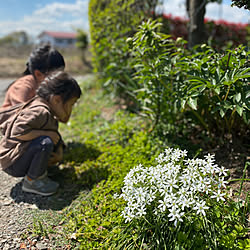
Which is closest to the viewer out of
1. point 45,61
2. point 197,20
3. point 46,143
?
point 46,143

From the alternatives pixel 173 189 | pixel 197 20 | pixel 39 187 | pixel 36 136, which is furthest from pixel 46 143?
pixel 197 20

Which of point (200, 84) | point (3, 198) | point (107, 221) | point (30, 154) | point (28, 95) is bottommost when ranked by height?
point (3, 198)

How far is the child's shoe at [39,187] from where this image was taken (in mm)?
2330

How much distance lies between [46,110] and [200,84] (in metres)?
1.39

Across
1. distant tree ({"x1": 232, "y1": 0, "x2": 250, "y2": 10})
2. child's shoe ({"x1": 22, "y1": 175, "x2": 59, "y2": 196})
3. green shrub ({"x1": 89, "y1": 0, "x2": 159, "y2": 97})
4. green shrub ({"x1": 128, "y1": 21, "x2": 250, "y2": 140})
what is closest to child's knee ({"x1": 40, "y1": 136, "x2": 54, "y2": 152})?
child's shoe ({"x1": 22, "y1": 175, "x2": 59, "y2": 196})

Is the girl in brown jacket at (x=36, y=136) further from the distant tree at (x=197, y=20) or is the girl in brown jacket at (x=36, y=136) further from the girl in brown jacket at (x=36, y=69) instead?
the distant tree at (x=197, y=20)

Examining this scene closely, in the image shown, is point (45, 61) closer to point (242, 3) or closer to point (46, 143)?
point (46, 143)

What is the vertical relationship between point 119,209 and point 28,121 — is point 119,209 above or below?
below

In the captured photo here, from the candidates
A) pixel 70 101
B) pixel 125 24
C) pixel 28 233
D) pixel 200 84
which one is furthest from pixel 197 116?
pixel 125 24

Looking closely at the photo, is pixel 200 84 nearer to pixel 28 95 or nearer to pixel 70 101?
pixel 70 101

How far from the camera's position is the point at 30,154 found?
2246 millimetres

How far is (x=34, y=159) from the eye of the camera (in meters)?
2.24

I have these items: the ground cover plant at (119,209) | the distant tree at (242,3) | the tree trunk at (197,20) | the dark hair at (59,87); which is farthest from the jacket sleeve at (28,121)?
the tree trunk at (197,20)

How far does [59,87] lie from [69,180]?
979 mm
